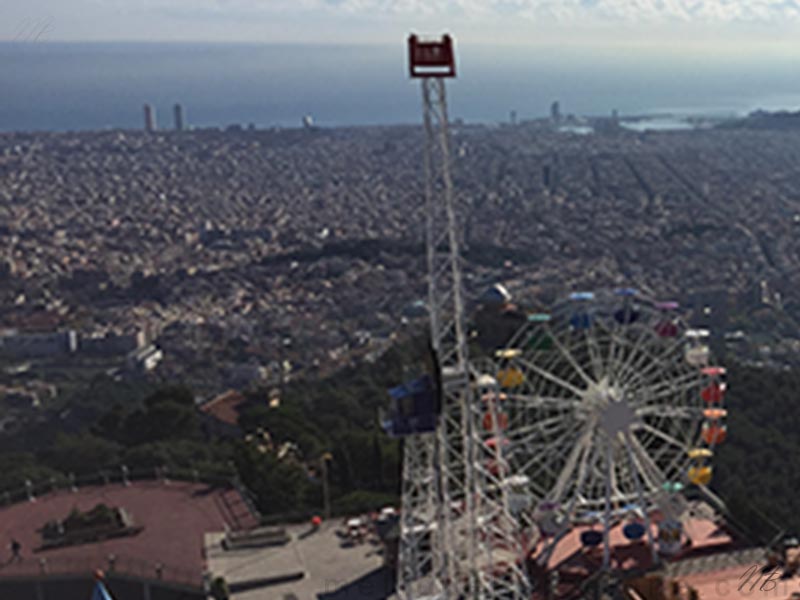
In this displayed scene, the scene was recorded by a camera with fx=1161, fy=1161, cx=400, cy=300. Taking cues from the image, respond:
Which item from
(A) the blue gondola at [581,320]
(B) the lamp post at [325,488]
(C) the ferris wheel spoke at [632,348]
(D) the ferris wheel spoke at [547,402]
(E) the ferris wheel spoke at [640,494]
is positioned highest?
(A) the blue gondola at [581,320]

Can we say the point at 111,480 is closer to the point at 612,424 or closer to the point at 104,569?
the point at 104,569

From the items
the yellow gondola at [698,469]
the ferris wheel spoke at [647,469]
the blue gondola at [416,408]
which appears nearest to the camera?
the blue gondola at [416,408]

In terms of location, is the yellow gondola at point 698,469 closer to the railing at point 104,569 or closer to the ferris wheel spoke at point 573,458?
the ferris wheel spoke at point 573,458

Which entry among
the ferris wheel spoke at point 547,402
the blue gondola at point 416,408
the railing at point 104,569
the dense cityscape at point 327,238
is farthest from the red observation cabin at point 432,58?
the dense cityscape at point 327,238

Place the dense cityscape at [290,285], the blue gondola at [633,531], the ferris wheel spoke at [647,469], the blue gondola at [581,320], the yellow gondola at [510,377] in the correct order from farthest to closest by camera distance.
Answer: the dense cityscape at [290,285] → the blue gondola at [581,320] → the yellow gondola at [510,377] → the ferris wheel spoke at [647,469] → the blue gondola at [633,531]

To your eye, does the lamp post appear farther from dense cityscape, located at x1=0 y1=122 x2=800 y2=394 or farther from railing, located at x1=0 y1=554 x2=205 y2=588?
dense cityscape, located at x1=0 y1=122 x2=800 y2=394

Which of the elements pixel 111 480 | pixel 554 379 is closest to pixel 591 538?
pixel 554 379
